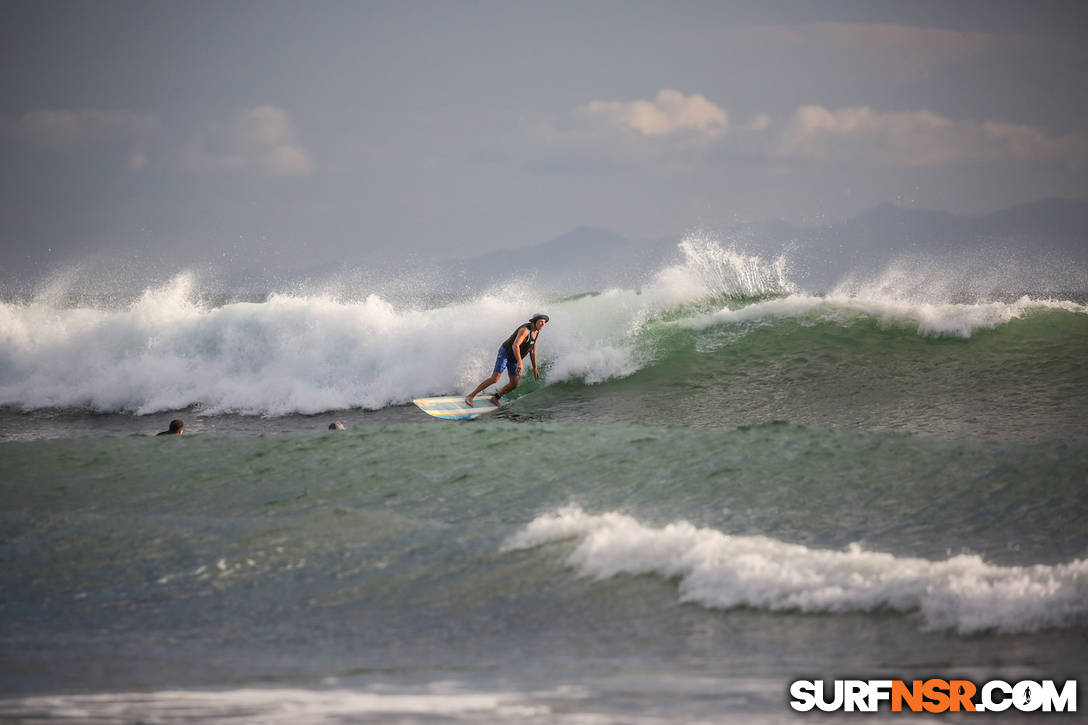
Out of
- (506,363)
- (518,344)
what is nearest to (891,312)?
(518,344)

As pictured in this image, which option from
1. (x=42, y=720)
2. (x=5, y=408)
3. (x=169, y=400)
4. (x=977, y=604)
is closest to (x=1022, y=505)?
(x=977, y=604)

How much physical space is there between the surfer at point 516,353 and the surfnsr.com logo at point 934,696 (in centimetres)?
1103

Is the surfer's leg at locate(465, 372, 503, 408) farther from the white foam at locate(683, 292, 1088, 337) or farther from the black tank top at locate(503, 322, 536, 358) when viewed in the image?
the white foam at locate(683, 292, 1088, 337)

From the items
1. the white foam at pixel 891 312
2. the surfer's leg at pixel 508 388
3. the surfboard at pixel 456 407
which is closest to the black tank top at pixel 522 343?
the surfer's leg at pixel 508 388

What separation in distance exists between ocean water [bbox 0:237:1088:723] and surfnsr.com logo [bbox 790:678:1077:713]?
115 millimetres

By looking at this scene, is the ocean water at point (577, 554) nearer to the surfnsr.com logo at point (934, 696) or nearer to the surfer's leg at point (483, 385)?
the surfnsr.com logo at point (934, 696)

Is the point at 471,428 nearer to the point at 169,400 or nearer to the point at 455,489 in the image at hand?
the point at 455,489

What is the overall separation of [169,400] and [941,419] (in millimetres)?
14975

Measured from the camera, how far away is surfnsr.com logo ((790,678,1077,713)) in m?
3.64

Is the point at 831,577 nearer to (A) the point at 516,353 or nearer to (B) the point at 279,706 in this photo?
(B) the point at 279,706

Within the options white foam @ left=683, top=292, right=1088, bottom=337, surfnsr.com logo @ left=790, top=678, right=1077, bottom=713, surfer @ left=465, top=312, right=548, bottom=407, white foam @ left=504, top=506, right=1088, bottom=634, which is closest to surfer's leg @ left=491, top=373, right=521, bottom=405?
surfer @ left=465, top=312, right=548, bottom=407

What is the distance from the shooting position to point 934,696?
375 centimetres

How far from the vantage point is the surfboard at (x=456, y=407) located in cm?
1445

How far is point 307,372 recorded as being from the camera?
18859 mm
